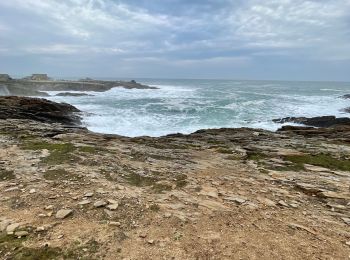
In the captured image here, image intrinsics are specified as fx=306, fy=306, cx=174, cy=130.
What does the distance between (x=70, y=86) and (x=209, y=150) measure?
68936mm

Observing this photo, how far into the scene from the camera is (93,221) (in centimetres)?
570

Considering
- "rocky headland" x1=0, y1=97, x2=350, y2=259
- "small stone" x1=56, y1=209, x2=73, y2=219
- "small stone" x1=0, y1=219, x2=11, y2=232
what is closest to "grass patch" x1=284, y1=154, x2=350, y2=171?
"rocky headland" x1=0, y1=97, x2=350, y2=259

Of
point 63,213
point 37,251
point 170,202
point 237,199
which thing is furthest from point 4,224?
point 237,199

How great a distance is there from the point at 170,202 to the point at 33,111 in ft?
60.6

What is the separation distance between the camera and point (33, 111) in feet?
72.0

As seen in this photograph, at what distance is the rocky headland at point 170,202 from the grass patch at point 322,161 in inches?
1.4

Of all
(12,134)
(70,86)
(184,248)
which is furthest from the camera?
(70,86)

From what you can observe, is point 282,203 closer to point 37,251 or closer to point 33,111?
point 37,251

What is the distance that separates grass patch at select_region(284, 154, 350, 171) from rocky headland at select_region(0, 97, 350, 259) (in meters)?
0.03

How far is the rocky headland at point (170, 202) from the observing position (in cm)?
500

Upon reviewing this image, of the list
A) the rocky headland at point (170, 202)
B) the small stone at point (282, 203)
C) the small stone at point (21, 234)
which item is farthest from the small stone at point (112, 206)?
the small stone at point (282, 203)

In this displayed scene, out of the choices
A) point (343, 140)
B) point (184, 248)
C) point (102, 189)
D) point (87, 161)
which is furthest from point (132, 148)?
point (343, 140)

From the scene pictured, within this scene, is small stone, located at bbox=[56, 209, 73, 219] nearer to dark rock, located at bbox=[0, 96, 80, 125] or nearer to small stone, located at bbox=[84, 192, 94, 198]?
small stone, located at bbox=[84, 192, 94, 198]

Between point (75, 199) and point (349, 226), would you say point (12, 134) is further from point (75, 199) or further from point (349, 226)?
point (349, 226)
